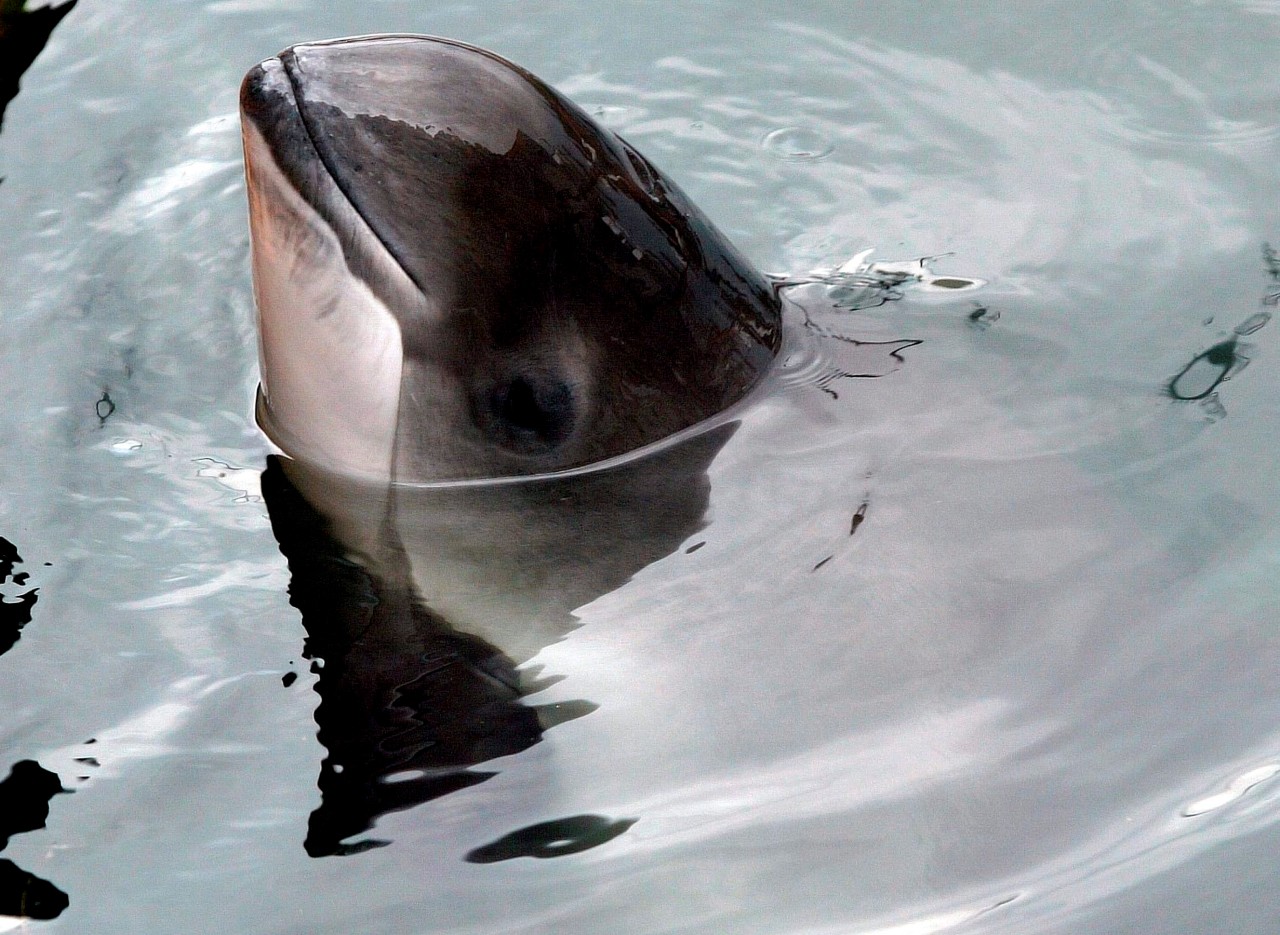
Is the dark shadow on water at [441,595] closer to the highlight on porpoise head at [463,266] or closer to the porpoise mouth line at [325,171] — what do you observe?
the highlight on porpoise head at [463,266]

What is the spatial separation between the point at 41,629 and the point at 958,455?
2101 millimetres

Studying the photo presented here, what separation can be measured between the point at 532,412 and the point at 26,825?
1365mm

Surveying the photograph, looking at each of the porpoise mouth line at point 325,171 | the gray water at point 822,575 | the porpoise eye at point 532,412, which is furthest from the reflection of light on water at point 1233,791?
the porpoise mouth line at point 325,171

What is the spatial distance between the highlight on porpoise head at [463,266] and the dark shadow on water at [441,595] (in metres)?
0.10

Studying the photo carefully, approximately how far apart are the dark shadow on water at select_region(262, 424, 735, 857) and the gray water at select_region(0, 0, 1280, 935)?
55 millimetres

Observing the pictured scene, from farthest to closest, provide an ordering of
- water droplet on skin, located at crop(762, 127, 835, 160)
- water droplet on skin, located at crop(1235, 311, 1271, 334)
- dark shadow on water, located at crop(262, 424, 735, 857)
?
water droplet on skin, located at crop(762, 127, 835, 160) < water droplet on skin, located at crop(1235, 311, 1271, 334) < dark shadow on water, located at crop(262, 424, 735, 857)

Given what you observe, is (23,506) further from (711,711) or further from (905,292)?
(905,292)

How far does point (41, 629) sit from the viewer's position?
3.41 meters

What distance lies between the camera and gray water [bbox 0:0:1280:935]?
2822 millimetres

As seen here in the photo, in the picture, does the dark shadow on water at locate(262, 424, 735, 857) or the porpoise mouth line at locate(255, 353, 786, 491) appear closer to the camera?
the dark shadow on water at locate(262, 424, 735, 857)

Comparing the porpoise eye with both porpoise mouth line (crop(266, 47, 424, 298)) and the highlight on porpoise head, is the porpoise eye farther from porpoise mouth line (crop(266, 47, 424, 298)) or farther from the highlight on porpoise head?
porpoise mouth line (crop(266, 47, 424, 298))

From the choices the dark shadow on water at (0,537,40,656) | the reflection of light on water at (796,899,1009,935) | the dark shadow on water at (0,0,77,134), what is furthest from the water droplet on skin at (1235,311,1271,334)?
the dark shadow on water at (0,0,77,134)

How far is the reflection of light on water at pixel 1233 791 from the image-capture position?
9.55 feet

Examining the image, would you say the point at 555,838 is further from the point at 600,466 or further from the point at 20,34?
the point at 20,34
